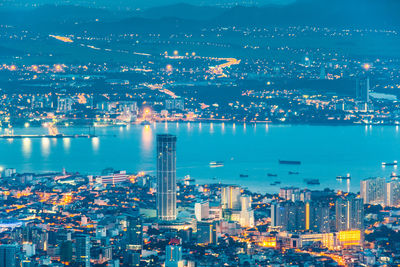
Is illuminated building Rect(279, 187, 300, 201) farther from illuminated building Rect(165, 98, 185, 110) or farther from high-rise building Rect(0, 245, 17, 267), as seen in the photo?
illuminated building Rect(165, 98, 185, 110)

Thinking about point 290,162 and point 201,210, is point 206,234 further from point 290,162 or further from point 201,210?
point 290,162

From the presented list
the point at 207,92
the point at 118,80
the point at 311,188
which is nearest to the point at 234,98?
the point at 207,92

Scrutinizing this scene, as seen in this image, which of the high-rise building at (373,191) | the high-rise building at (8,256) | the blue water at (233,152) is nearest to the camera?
the high-rise building at (8,256)

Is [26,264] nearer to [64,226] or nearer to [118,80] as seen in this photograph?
[64,226]

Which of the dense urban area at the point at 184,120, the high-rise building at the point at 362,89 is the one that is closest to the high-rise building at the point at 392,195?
the dense urban area at the point at 184,120

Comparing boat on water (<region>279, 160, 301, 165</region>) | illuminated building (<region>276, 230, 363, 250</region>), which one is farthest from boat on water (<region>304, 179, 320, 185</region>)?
illuminated building (<region>276, 230, 363, 250</region>)

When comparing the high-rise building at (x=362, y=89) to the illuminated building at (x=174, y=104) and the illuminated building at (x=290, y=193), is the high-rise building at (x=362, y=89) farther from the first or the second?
the illuminated building at (x=290, y=193)
